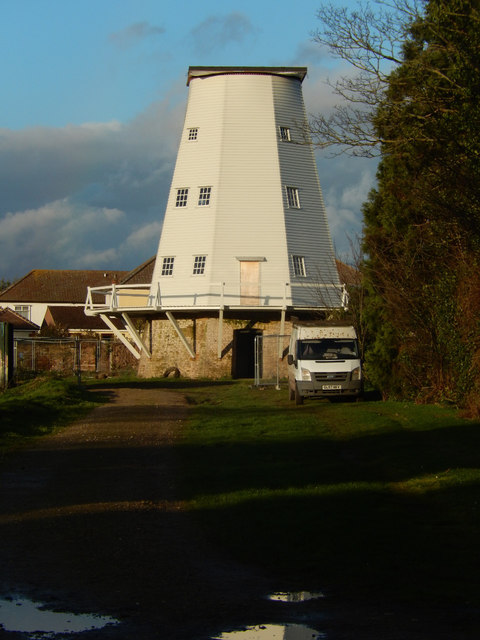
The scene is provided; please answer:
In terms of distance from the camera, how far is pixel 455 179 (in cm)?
2003

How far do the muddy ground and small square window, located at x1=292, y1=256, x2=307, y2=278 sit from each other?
3122cm

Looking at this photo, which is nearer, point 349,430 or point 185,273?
point 349,430

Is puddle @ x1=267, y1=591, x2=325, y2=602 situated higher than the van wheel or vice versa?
the van wheel

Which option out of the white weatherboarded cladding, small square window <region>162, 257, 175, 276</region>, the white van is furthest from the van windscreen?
small square window <region>162, 257, 175, 276</region>

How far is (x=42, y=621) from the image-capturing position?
611 centimetres

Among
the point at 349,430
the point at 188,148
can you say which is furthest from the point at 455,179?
the point at 188,148

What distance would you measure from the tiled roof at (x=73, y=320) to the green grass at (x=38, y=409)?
5425 centimetres

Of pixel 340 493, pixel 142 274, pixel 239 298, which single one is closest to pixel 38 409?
pixel 340 493

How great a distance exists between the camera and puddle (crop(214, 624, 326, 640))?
229 inches

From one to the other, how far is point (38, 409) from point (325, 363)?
9649 millimetres

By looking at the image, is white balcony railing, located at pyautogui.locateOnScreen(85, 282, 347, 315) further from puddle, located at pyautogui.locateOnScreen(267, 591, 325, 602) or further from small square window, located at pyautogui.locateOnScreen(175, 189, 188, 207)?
puddle, located at pyautogui.locateOnScreen(267, 591, 325, 602)

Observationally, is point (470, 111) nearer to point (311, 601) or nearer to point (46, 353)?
point (311, 601)

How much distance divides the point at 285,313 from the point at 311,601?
3718cm

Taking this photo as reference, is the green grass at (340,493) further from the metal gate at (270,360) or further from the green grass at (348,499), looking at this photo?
the metal gate at (270,360)
